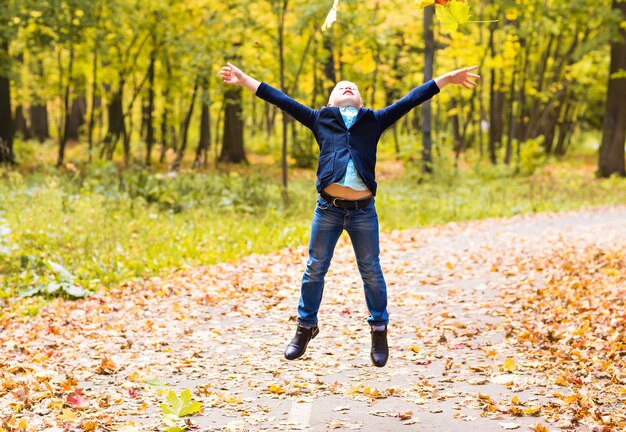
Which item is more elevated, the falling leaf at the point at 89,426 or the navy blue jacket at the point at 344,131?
the navy blue jacket at the point at 344,131

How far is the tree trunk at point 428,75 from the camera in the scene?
20.2 metres

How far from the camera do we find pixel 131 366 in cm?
653

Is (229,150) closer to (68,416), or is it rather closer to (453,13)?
(68,416)

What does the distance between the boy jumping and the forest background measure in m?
4.01

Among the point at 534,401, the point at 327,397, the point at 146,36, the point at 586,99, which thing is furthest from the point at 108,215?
the point at 586,99

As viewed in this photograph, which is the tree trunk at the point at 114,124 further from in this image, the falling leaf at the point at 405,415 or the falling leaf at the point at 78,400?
the falling leaf at the point at 405,415

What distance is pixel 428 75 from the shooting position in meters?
19.9

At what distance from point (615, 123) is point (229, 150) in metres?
14.3

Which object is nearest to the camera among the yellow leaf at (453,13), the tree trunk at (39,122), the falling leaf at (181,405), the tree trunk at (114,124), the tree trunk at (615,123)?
the yellow leaf at (453,13)

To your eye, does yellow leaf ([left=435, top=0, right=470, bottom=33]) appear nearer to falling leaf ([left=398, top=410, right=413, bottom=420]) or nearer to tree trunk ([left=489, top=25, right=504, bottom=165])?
falling leaf ([left=398, top=410, right=413, bottom=420])

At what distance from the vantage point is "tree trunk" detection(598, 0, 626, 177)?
24.8m

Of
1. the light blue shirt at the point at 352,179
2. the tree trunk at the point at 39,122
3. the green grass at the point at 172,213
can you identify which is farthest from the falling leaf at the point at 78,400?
the tree trunk at the point at 39,122

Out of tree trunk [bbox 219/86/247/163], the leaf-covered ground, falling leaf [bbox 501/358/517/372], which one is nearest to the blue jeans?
the leaf-covered ground

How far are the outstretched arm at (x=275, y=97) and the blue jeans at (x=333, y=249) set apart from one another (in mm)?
634
